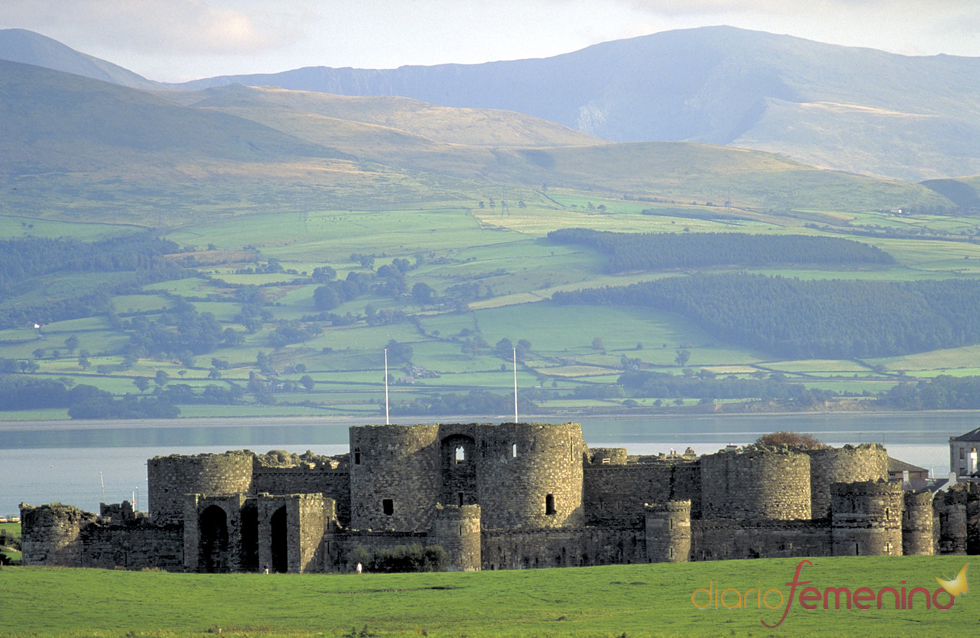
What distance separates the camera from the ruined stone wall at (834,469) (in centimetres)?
5725

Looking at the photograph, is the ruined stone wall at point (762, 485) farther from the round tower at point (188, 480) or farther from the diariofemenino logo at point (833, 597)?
the round tower at point (188, 480)

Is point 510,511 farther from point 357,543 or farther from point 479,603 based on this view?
point 479,603

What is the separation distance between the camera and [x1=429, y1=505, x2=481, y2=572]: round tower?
5462cm

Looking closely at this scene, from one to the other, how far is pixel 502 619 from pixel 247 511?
15.1m

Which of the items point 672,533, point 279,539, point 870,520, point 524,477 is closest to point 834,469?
point 870,520

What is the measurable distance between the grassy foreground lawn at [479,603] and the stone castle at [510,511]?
9.08 ft

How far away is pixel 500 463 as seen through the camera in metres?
56.9

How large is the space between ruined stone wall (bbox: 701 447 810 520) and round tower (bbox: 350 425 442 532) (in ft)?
31.3

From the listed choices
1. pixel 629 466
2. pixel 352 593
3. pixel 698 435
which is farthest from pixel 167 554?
pixel 698 435

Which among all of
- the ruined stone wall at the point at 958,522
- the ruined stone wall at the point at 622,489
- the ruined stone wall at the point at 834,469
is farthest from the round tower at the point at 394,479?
the ruined stone wall at the point at 958,522

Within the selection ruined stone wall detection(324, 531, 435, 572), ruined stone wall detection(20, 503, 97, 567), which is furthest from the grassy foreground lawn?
ruined stone wall detection(20, 503, 97, 567)

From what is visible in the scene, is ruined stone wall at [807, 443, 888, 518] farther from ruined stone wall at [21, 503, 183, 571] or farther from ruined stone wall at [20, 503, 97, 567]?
ruined stone wall at [20, 503, 97, 567]

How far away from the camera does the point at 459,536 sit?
54.8m

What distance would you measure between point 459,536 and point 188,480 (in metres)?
10.4
